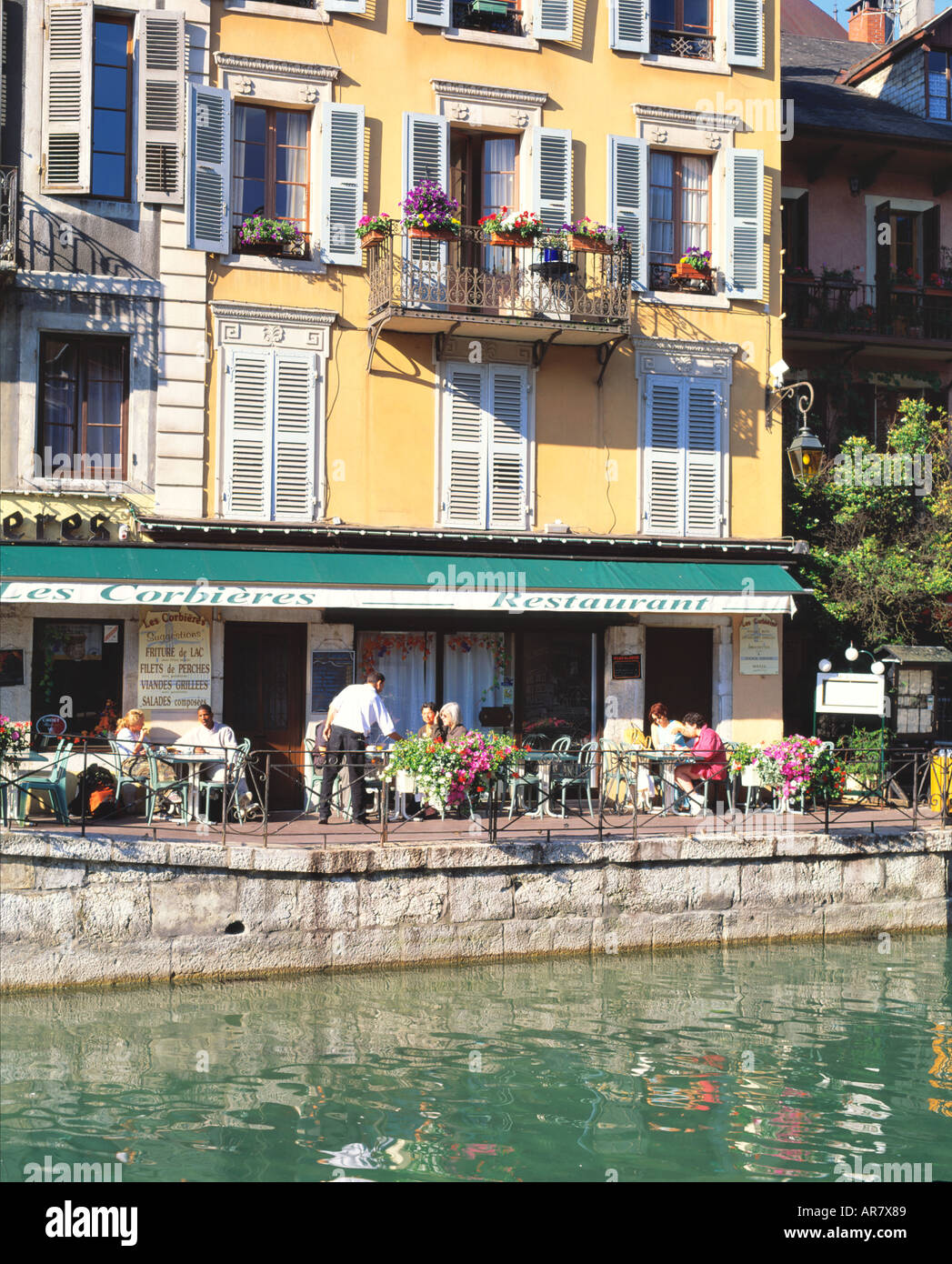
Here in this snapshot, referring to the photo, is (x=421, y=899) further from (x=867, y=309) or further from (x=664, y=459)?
(x=867, y=309)

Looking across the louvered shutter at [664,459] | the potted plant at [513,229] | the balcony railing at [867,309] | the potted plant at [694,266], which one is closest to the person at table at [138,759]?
the louvered shutter at [664,459]

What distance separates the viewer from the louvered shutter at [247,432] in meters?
15.6

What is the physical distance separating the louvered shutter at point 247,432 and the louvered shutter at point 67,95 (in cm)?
256

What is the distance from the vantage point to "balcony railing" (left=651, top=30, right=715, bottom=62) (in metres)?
17.6

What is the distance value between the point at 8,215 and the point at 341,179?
3786mm

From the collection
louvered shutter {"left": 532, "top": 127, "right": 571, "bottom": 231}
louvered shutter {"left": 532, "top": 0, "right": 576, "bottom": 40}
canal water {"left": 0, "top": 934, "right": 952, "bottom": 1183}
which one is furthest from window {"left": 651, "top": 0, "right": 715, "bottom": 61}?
canal water {"left": 0, "top": 934, "right": 952, "bottom": 1183}

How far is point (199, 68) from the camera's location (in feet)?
50.9

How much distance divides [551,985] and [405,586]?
16.0 feet

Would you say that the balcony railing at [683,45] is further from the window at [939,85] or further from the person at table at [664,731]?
the person at table at [664,731]

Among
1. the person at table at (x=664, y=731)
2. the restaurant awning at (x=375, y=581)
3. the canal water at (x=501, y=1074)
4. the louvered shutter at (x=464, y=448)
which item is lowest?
the canal water at (x=501, y=1074)

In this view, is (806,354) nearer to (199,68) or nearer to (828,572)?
(828,572)

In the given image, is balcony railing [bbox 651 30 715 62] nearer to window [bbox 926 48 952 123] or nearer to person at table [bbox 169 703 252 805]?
window [bbox 926 48 952 123]

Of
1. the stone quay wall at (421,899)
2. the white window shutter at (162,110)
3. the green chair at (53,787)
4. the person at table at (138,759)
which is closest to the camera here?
the stone quay wall at (421,899)
